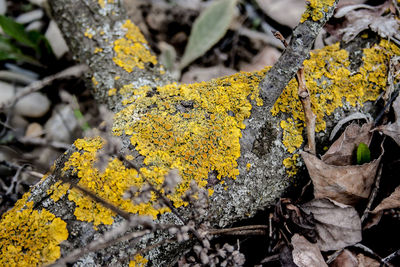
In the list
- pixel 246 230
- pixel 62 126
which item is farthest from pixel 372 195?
pixel 62 126

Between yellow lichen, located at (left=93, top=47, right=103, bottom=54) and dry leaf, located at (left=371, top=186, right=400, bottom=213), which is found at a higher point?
yellow lichen, located at (left=93, top=47, right=103, bottom=54)

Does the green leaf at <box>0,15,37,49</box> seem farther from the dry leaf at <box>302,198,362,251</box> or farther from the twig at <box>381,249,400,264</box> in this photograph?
the twig at <box>381,249,400,264</box>

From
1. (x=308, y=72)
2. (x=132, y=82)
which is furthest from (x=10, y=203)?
(x=308, y=72)

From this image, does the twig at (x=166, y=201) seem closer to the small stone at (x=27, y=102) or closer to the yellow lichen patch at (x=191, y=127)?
the yellow lichen patch at (x=191, y=127)

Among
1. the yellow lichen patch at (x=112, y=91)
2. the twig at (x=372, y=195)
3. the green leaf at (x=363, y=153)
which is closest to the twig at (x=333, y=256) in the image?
the twig at (x=372, y=195)

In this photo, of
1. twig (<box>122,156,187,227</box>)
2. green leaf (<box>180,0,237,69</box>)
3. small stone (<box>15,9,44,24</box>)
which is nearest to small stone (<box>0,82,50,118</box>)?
small stone (<box>15,9,44,24</box>)

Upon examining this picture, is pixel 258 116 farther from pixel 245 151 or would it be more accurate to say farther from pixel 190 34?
pixel 190 34

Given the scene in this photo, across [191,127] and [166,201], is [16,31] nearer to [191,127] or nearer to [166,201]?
[191,127]
